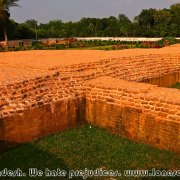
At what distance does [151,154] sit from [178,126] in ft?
2.31

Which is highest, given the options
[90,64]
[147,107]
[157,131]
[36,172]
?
[90,64]

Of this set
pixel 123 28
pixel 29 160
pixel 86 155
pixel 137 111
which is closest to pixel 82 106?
pixel 137 111

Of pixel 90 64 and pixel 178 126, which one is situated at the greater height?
pixel 90 64

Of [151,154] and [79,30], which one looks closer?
[151,154]

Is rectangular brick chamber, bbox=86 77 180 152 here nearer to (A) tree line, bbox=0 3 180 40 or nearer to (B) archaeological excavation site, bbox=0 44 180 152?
(B) archaeological excavation site, bbox=0 44 180 152

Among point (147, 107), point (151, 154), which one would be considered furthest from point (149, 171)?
point (147, 107)

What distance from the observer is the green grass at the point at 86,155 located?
5148mm

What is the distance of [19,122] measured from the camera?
5.95 metres

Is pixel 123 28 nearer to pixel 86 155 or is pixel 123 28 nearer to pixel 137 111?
pixel 137 111

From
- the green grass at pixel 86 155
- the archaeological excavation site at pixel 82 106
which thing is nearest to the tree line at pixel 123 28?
the archaeological excavation site at pixel 82 106

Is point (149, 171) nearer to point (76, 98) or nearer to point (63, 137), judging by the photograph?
point (63, 137)

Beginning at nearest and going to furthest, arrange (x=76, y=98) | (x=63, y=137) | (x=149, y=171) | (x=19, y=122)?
(x=149, y=171)
(x=19, y=122)
(x=63, y=137)
(x=76, y=98)

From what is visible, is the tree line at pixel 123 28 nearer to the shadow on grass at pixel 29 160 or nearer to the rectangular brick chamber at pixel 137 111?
the rectangular brick chamber at pixel 137 111

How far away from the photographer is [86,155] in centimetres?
552
